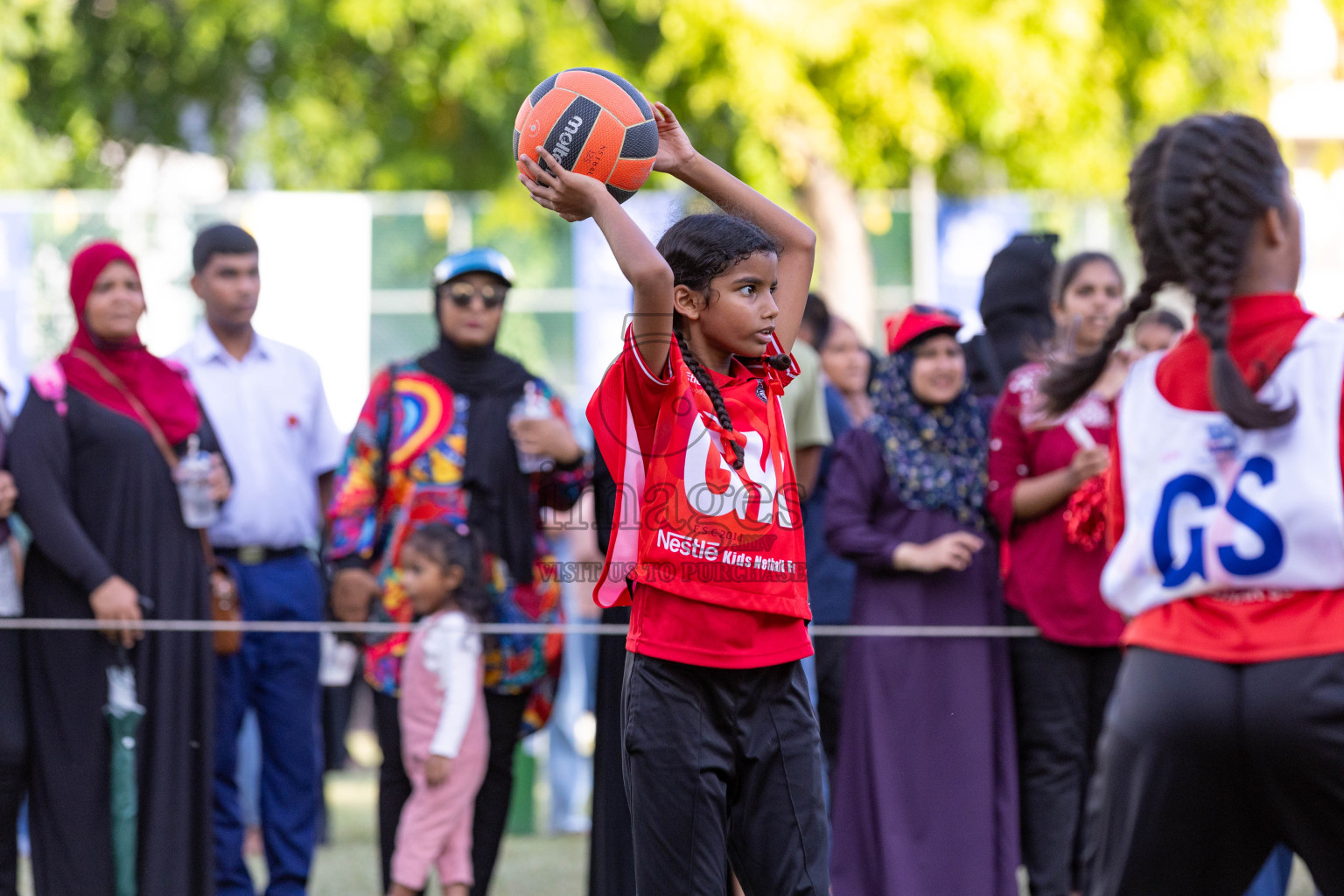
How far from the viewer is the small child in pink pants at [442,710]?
5.33 m

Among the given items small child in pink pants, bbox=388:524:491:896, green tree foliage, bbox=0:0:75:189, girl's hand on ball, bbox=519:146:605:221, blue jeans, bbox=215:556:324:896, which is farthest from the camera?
green tree foliage, bbox=0:0:75:189

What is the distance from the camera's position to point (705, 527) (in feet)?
11.3

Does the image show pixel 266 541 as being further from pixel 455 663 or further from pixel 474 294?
pixel 474 294

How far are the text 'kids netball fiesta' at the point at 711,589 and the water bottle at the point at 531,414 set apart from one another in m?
2.04

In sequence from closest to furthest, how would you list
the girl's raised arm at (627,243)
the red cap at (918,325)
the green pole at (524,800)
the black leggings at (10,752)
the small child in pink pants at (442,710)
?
1. the girl's raised arm at (627,243)
2. the black leggings at (10,752)
3. the small child in pink pants at (442,710)
4. the red cap at (918,325)
5. the green pole at (524,800)

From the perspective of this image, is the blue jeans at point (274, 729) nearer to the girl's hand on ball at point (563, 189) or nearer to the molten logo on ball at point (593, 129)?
the molten logo on ball at point (593, 129)

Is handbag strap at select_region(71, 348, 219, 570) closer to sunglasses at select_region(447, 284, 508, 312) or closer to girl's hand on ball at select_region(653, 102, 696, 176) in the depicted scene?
sunglasses at select_region(447, 284, 508, 312)

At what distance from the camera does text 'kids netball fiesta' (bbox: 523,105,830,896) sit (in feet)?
11.0

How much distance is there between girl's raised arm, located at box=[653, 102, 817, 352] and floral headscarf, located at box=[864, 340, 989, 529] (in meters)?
1.86

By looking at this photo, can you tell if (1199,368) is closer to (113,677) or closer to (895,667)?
(895,667)

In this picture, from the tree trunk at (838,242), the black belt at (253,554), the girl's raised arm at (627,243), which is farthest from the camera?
the tree trunk at (838,242)

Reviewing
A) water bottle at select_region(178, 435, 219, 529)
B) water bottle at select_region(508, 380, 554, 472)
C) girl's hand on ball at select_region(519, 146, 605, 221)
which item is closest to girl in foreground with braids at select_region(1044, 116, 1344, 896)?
girl's hand on ball at select_region(519, 146, 605, 221)

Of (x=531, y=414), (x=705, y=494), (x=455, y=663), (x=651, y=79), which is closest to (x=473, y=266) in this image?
(x=531, y=414)

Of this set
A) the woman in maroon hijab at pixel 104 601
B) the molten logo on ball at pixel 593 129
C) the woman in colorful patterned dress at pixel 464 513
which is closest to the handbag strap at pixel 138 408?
the woman in maroon hijab at pixel 104 601
